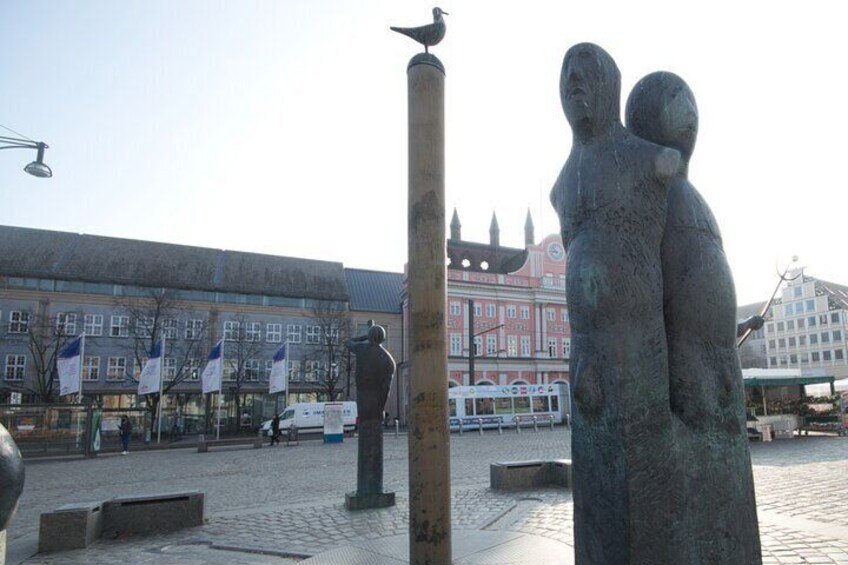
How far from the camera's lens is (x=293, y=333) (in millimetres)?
47000

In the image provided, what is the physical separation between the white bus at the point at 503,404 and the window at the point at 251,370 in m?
17.9

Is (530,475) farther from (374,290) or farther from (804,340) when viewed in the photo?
(804,340)

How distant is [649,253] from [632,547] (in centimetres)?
119

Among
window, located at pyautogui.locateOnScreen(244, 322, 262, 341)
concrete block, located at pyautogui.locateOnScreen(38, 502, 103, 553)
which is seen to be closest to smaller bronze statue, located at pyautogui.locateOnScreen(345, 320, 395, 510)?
concrete block, located at pyautogui.locateOnScreen(38, 502, 103, 553)

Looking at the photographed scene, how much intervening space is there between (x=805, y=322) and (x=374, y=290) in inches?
2319

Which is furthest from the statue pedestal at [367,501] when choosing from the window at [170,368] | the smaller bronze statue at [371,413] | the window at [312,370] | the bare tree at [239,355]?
the window at [312,370]

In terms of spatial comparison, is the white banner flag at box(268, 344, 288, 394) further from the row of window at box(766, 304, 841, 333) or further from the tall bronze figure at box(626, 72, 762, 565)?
the row of window at box(766, 304, 841, 333)

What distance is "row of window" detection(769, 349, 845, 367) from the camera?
236 feet

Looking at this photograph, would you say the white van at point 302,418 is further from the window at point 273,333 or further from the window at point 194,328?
the window at point 273,333

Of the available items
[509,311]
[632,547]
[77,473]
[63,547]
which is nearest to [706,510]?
[632,547]

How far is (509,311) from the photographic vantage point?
49.7 metres

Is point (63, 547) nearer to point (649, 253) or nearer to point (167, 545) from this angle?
point (167, 545)

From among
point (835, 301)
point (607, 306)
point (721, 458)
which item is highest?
point (835, 301)

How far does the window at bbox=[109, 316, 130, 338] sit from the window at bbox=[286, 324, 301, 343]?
11.4 m
